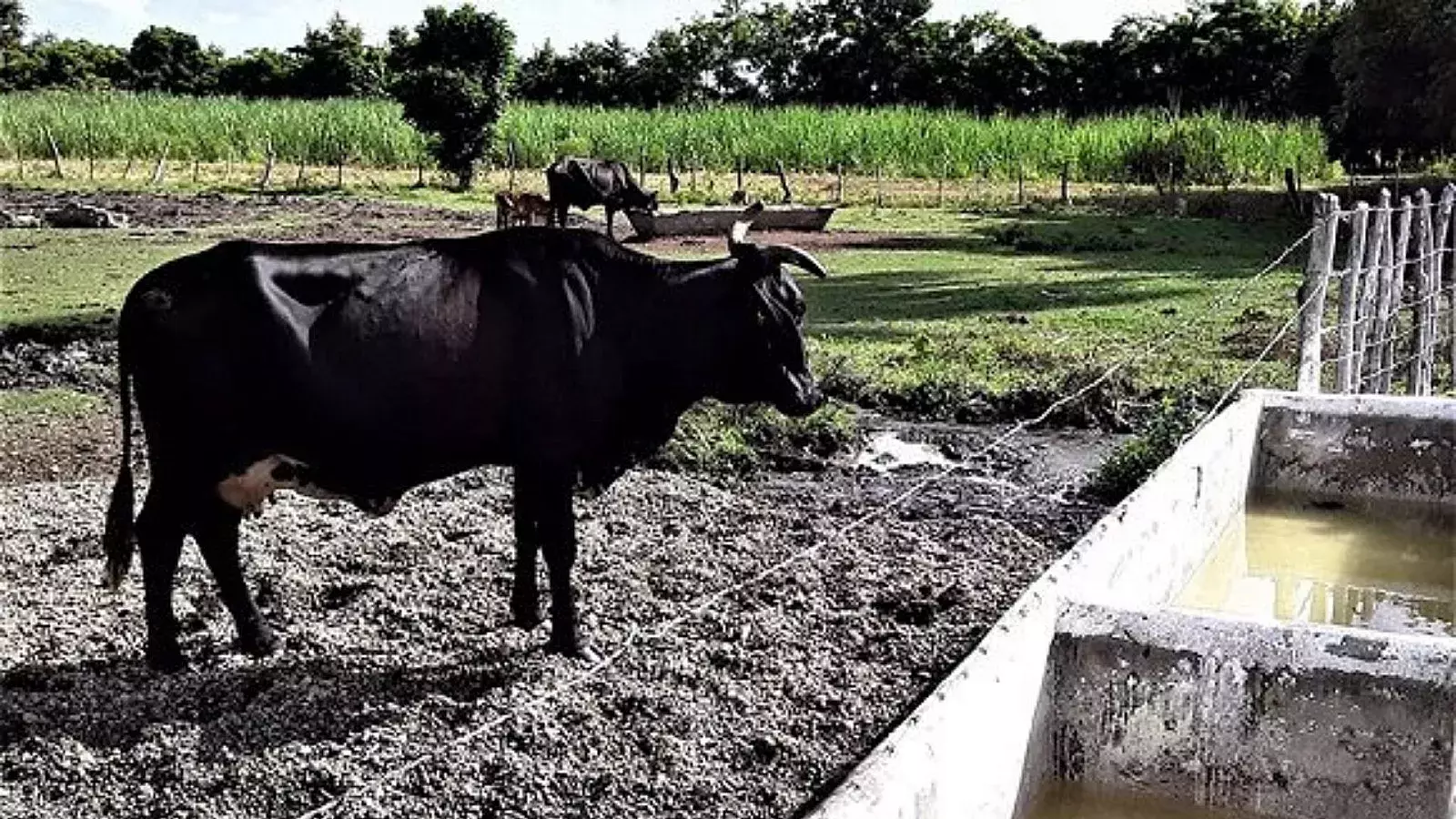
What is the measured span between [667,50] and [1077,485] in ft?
164

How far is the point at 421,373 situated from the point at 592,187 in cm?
1475

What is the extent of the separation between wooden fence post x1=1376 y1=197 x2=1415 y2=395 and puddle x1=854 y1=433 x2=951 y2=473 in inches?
102

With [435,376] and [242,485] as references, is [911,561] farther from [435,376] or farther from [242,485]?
[242,485]

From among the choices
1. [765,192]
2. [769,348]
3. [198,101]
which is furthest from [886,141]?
[769,348]

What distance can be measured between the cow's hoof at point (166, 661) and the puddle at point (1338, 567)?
3.61m

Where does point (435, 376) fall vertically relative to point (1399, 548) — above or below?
above

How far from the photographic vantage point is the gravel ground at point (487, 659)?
4.51m

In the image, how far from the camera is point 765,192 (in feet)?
98.4

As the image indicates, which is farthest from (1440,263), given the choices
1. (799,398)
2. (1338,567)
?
(799,398)

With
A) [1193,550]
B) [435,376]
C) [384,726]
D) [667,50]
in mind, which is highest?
[667,50]

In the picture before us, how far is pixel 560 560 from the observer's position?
5684 mm

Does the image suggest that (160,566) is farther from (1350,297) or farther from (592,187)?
(592,187)

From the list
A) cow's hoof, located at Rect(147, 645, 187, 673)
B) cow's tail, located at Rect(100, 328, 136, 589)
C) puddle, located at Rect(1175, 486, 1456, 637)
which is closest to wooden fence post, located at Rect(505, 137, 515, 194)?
puddle, located at Rect(1175, 486, 1456, 637)

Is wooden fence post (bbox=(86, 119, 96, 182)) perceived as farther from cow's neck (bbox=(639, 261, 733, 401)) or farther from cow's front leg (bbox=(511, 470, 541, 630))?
cow's front leg (bbox=(511, 470, 541, 630))
